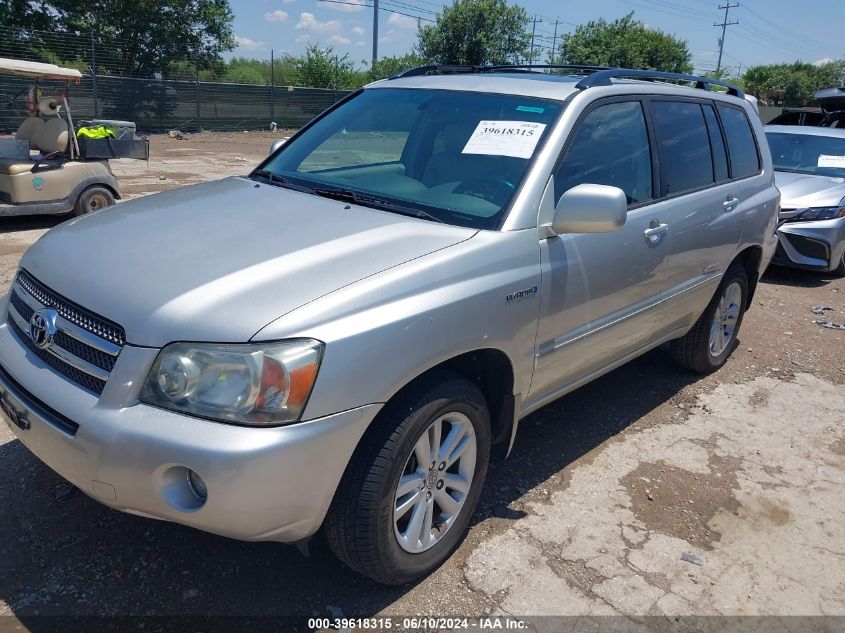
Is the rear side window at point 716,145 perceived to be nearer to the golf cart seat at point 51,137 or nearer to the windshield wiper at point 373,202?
the windshield wiper at point 373,202

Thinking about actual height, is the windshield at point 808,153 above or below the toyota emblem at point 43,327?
above

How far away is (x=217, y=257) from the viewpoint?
8.03 ft

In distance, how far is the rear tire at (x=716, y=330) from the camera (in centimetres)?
473

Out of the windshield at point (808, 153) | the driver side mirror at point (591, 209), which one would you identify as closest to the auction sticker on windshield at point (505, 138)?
the driver side mirror at point (591, 209)

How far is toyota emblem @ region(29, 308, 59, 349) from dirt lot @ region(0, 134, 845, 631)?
36.0 inches

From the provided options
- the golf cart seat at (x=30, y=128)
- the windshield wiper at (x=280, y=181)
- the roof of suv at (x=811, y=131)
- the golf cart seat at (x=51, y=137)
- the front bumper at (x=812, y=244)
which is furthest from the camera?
the roof of suv at (x=811, y=131)

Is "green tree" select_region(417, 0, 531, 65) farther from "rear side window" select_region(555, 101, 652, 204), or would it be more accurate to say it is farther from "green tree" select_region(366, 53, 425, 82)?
"rear side window" select_region(555, 101, 652, 204)

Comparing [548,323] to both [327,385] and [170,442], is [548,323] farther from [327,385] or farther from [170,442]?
[170,442]

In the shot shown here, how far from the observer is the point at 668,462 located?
382 centimetres

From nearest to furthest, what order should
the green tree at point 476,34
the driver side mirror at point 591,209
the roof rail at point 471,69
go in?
the driver side mirror at point 591,209 < the roof rail at point 471,69 < the green tree at point 476,34

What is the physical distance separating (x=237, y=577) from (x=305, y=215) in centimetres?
148

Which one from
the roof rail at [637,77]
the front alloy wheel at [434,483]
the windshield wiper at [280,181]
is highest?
the roof rail at [637,77]

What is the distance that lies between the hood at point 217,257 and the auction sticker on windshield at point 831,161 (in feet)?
25.7

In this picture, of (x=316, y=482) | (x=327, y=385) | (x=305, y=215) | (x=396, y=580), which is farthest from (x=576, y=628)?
(x=305, y=215)
